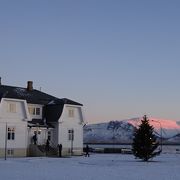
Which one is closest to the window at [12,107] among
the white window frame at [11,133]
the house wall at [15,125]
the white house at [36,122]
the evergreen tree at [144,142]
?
the white house at [36,122]

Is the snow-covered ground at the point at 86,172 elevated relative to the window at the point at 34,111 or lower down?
lower down

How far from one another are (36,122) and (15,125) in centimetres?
480

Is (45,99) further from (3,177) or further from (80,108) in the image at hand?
(3,177)

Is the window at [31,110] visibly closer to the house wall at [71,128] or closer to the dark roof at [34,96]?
the dark roof at [34,96]

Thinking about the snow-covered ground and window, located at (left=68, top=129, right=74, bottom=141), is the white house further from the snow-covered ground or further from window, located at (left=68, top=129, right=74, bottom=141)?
the snow-covered ground

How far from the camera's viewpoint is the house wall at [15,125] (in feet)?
179

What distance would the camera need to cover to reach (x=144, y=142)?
4778cm

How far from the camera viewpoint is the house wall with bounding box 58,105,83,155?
60.8 m

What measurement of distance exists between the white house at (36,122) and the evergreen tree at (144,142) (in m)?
13.7

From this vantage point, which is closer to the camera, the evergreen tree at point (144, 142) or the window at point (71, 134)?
the evergreen tree at point (144, 142)

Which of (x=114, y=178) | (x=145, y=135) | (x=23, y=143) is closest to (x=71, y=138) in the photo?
(x=23, y=143)

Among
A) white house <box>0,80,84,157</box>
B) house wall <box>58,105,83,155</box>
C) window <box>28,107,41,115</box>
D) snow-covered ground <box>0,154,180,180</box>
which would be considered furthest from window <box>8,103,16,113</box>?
snow-covered ground <box>0,154,180,180</box>

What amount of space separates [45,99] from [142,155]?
783 inches

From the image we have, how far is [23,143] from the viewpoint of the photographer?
56656 millimetres
